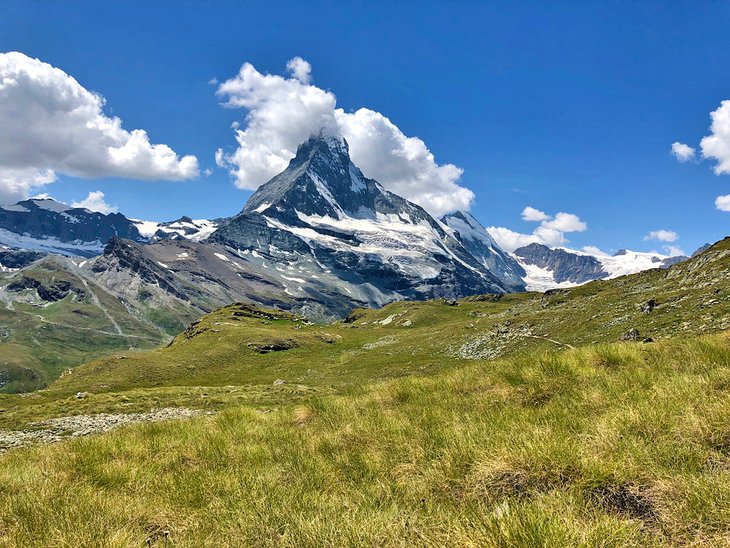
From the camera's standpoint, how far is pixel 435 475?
5.79 metres

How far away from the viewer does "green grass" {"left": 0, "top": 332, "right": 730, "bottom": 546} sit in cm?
409

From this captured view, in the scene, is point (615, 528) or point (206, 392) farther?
point (206, 392)

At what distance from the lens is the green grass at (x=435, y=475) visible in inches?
161

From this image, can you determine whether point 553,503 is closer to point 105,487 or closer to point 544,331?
point 105,487

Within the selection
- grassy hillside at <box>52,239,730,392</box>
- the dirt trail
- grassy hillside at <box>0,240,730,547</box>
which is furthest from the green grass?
the dirt trail

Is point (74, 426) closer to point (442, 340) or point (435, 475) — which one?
point (435, 475)

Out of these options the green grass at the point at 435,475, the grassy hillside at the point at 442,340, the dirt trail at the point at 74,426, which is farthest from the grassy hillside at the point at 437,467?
the dirt trail at the point at 74,426

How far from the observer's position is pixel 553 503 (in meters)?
4.16

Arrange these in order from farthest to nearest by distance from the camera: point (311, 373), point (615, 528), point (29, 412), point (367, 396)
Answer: point (311, 373) → point (29, 412) → point (367, 396) → point (615, 528)

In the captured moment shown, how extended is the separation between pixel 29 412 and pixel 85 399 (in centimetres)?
540

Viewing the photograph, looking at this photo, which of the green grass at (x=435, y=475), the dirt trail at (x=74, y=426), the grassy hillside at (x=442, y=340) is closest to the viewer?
the green grass at (x=435, y=475)

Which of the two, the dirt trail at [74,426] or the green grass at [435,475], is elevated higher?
the green grass at [435,475]

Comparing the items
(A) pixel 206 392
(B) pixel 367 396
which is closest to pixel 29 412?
(A) pixel 206 392

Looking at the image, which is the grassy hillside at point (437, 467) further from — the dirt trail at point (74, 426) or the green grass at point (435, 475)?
the dirt trail at point (74, 426)
